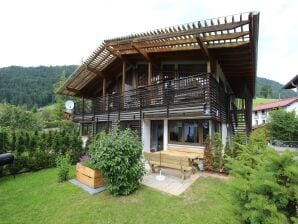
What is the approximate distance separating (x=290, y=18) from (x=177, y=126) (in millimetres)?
12769

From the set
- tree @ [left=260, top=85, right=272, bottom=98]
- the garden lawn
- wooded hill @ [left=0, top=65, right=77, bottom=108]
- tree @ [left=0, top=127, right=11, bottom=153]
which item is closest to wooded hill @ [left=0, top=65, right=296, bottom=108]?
wooded hill @ [left=0, top=65, right=77, bottom=108]

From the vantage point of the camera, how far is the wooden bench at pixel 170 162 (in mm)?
7375

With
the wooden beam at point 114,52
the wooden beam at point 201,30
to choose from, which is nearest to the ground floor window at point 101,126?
the wooden beam at point 114,52

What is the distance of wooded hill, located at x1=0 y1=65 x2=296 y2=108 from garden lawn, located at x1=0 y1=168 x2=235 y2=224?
2096 inches

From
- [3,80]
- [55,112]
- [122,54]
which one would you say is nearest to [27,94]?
[3,80]

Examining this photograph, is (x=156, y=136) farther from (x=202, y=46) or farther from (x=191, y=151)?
(x=202, y=46)

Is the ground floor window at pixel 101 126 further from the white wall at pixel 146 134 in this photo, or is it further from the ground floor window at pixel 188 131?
the ground floor window at pixel 188 131

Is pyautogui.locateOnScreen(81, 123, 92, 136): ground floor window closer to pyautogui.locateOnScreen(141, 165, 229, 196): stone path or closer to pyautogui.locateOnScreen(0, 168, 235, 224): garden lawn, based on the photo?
pyautogui.locateOnScreen(0, 168, 235, 224): garden lawn

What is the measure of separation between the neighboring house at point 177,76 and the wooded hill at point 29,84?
46.0 meters

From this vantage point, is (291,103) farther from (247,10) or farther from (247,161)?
(247,161)

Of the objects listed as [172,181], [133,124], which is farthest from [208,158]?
[133,124]

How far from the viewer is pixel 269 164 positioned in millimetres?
2035

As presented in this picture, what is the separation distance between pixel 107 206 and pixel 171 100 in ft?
20.3

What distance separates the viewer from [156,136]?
40.6 feet
